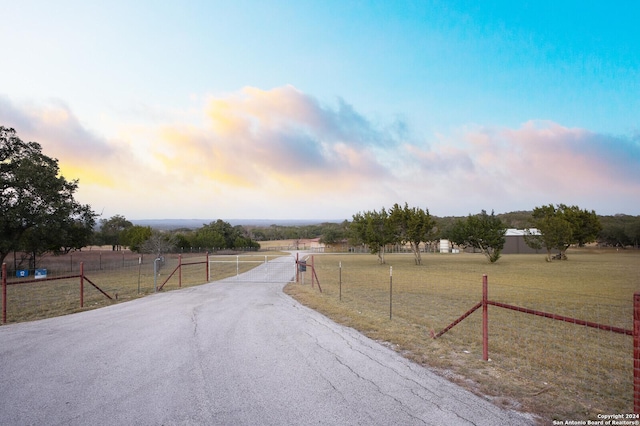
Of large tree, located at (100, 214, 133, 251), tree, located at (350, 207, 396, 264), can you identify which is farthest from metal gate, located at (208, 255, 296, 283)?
large tree, located at (100, 214, 133, 251)

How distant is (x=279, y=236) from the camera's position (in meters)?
186

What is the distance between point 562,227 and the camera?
53.5 metres

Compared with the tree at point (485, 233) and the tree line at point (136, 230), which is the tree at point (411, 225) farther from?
the tree at point (485, 233)

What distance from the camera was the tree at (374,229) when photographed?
46.6 meters

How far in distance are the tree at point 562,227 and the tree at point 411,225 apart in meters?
19.5

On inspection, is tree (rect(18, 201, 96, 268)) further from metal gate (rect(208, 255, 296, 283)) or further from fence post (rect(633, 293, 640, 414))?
fence post (rect(633, 293, 640, 414))

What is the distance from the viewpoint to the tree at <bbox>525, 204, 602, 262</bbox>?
176 ft

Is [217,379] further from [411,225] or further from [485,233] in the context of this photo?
[485,233]

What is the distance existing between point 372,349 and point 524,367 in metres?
2.69

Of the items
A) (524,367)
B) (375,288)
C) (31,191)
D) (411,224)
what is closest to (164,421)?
(524,367)

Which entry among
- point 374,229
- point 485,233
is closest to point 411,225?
point 374,229

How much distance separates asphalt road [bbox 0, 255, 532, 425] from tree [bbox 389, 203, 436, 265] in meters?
38.2

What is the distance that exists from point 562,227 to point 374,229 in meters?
28.1

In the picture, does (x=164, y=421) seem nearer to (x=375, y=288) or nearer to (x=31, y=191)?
(x=375, y=288)
